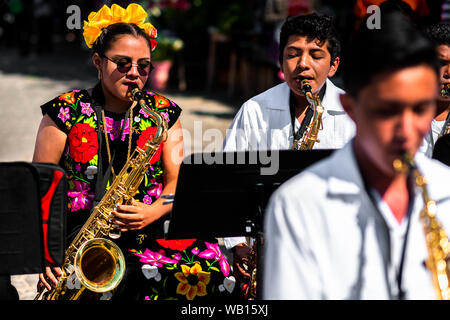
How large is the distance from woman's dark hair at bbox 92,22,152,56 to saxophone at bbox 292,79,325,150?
2.76 ft

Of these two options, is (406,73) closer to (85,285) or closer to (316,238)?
(316,238)

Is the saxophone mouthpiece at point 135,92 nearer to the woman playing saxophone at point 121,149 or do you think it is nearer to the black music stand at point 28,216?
the woman playing saxophone at point 121,149

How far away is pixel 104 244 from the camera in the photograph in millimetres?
2973

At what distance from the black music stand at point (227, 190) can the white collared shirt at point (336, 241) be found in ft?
2.45

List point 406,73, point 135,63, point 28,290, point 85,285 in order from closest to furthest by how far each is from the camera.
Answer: point 406,73
point 85,285
point 135,63
point 28,290

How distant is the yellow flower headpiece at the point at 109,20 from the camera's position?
3.21 meters

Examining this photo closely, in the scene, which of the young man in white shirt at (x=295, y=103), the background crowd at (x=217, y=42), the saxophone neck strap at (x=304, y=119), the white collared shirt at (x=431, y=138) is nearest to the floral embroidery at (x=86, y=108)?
the young man in white shirt at (x=295, y=103)

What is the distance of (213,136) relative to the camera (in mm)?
9250

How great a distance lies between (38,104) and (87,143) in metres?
9.15

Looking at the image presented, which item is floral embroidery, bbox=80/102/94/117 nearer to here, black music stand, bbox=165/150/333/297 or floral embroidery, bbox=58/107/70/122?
floral embroidery, bbox=58/107/70/122

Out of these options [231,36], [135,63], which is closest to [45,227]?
[135,63]

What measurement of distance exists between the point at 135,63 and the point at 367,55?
1.80 m

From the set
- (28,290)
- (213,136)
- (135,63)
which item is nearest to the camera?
(135,63)

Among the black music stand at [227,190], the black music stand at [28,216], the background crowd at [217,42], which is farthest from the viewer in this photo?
the background crowd at [217,42]
